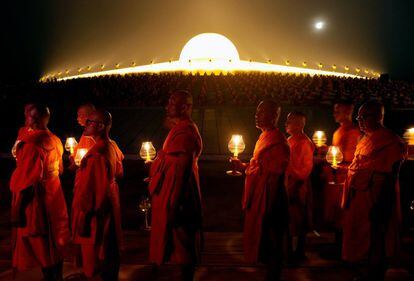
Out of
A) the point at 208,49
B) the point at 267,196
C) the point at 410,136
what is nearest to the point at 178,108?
the point at 267,196

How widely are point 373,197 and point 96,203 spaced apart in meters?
2.56

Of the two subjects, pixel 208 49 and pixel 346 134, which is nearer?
pixel 346 134

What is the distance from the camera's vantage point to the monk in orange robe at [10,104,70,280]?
11.9 ft

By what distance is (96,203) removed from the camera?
136 inches

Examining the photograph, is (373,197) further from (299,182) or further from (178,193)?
(178,193)

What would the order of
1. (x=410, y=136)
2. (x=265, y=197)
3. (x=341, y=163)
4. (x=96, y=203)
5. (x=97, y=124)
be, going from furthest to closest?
(x=410, y=136)
(x=341, y=163)
(x=265, y=197)
(x=97, y=124)
(x=96, y=203)

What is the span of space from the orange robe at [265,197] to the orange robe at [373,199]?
2.24ft

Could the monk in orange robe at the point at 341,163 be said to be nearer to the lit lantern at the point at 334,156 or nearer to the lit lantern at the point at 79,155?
the lit lantern at the point at 334,156

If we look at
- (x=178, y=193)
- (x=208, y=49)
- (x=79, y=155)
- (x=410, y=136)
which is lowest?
(x=178, y=193)

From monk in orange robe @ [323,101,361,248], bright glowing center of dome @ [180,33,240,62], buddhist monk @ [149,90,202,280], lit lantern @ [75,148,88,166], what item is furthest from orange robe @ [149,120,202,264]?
bright glowing center of dome @ [180,33,240,62]

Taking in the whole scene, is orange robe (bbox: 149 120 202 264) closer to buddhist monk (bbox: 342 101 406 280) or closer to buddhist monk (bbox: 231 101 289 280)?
buddhist monk (bbox: 231 101 289 280)

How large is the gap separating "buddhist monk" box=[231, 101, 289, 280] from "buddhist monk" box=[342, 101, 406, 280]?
26.9 inches

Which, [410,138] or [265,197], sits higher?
[410,138]

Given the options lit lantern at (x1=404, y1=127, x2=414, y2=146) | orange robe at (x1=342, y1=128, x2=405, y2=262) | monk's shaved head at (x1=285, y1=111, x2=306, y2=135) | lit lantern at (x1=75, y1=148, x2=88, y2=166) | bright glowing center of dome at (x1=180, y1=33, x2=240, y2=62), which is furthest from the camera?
bright glowing center of dome at (x1=180, y1=33, x2=240, y2=62)
